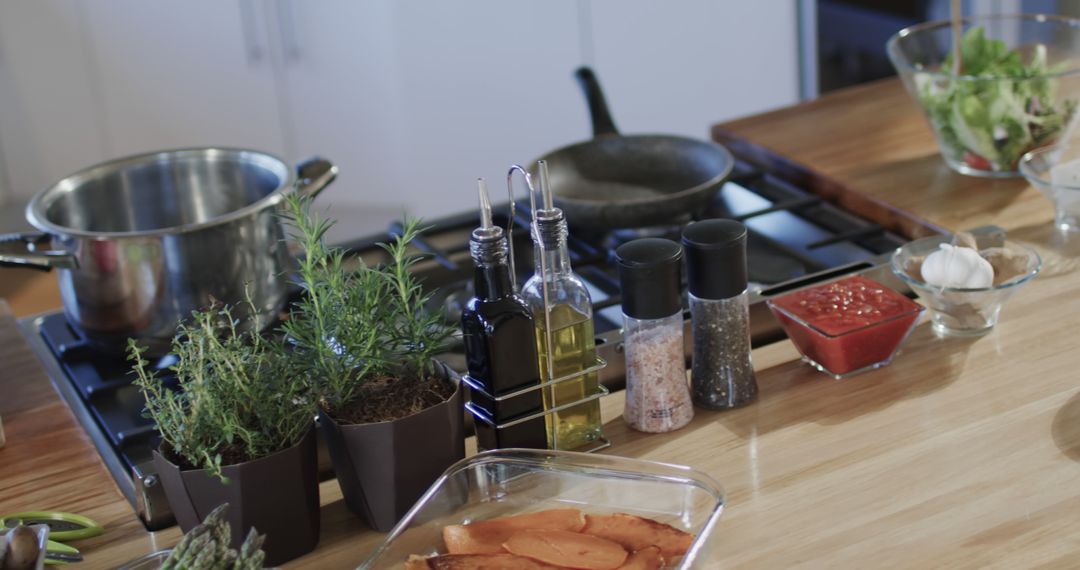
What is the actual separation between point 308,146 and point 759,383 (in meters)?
2.55

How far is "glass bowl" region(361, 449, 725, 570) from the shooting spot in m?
0.97

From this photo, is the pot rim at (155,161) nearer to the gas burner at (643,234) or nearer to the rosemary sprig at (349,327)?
the rosemary sprig at (349,327)

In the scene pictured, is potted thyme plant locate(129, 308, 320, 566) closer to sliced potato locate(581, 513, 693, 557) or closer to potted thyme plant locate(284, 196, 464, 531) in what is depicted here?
potted thyme plant locate(284, 196, 464, 531)

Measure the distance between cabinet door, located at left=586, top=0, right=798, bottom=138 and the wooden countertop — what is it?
2.15 m

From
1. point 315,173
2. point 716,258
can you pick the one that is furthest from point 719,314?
point 315,173

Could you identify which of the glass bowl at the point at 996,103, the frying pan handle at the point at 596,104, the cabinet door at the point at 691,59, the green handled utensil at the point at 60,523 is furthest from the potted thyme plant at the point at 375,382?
the cabinet door at the point at 691,59

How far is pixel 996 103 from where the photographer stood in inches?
62.8

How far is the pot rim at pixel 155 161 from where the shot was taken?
4.00ft

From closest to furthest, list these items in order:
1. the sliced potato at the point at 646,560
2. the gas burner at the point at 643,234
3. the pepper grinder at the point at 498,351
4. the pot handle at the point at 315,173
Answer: the sliced potato at the point at 646,560 → the pepper grinder at the point at 498,351 → the pot handle at the point at 315,173 → the gas burner at the point at 643,234

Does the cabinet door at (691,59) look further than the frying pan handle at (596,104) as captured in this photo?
Yes

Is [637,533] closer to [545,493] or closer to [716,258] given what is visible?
[545,493]

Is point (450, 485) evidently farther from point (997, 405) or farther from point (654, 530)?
point (997, 405)

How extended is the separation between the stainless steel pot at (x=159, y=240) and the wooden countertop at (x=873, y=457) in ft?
0.42

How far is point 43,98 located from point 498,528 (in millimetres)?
2957
